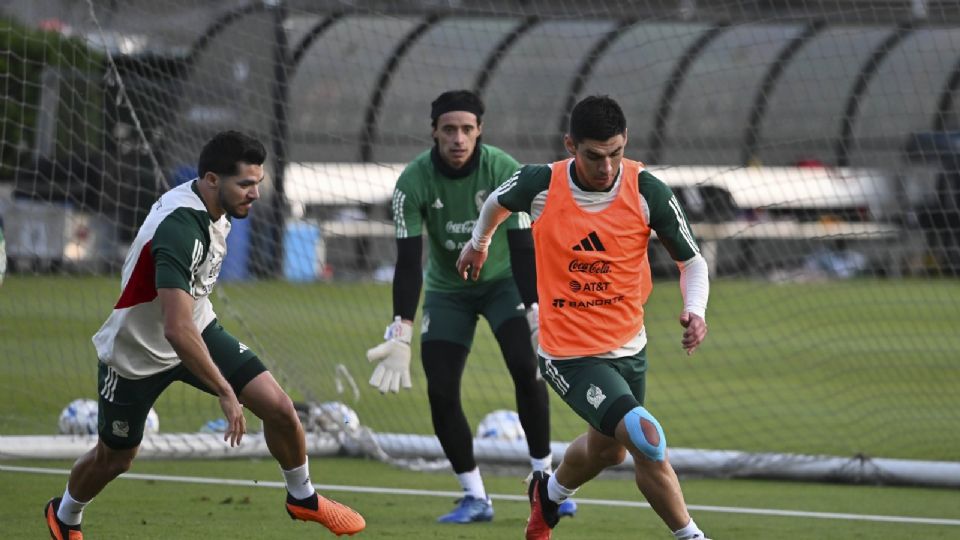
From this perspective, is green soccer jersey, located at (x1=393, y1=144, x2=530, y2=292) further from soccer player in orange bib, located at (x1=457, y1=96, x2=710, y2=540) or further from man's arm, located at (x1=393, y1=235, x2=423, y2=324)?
soccer player in orange bib, located at (x1=457, y1=96, x2=710, y2=540)

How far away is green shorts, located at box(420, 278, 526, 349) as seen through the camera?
27.2 feet

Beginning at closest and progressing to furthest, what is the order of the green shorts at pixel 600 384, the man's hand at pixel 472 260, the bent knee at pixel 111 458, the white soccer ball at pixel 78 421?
the green shorts at pixel 600 384, the bent knee at pixel 111 458, the man's hand at pixel 472 260, the white soccer ball at pixel 78 421

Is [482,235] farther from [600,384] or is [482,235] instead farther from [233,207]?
[233,207]

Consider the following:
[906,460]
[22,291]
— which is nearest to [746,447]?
[906,460]

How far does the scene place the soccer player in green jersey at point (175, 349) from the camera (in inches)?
255

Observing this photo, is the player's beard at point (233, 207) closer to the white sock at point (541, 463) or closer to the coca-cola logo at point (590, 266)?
the coca-cola logo at point (590, 266)

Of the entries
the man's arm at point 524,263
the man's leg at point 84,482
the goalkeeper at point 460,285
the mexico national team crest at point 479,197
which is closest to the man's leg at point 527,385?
the goalkeeper at point 460,285

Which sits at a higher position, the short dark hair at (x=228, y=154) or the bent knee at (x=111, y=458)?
the short dark hair at (x=228, y=154)

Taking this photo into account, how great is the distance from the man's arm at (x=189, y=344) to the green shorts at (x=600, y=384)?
1.38 meters

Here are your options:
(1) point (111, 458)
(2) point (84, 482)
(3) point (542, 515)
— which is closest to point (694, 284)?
(3) point (542, 515)

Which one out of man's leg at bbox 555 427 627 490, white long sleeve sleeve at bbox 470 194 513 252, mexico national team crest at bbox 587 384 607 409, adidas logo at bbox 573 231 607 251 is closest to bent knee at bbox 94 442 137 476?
white long sleeve sleeve at bbox 470 194 513 252

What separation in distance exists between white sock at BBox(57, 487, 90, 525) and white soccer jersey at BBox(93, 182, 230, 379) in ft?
2.13

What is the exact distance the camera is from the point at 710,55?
40.4ft

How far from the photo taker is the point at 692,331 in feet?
20.4
